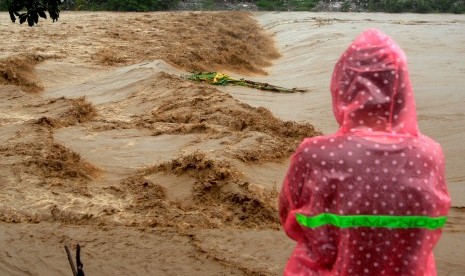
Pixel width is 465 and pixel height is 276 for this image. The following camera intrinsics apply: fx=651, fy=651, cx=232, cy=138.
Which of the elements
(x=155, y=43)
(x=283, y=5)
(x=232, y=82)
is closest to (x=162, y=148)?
(x=232, y=82)

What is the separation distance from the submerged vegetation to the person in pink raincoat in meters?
24.6

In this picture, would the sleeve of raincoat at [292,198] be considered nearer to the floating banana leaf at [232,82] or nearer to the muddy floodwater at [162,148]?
the muddy floodwater at [162,148]

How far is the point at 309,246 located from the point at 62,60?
1203 centimetres

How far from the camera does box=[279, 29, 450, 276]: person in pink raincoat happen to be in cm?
199

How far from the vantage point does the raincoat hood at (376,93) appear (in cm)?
200

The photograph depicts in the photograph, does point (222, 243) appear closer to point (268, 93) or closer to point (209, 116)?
point (209, 116)

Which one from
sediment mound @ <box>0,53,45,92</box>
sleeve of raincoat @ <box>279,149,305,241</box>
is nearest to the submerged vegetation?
sediment mound @ <box>0,53,45,92</box>

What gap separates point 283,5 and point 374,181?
3084cm

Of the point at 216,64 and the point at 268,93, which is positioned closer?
the point at 268,93

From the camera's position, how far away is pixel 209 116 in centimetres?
832

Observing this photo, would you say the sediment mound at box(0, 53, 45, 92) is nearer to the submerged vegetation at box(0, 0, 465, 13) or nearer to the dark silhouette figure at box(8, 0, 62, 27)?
the dark silhouette figure at box(8, 0, 62, 27)

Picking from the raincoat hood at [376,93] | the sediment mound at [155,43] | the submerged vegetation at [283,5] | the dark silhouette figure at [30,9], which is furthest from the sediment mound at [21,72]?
the submerged vegetation at [283,5]

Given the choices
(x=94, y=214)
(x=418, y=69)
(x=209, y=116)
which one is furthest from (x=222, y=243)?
(x=418, y=69)

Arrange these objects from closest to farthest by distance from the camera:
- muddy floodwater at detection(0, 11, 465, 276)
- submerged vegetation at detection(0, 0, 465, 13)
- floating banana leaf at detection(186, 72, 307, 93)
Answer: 1. muddy floodwater at detection(0, 11, 465, 276)
2. floating banana leaf at detection(186, 72, 307, 93)
3. submerged vegetation at detection(0, 0, 465, 13)
